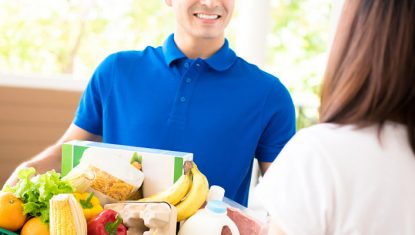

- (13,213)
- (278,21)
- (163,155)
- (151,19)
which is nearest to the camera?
(13,213)

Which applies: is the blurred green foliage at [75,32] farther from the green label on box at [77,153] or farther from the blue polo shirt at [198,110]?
the green label on box at [77,153]

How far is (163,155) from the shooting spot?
47.9 inches

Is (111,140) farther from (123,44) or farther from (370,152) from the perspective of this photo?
(123,44)

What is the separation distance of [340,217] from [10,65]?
396cm

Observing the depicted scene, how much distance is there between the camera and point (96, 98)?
176cm

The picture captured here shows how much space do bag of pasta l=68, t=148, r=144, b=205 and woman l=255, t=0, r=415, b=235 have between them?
383 mm

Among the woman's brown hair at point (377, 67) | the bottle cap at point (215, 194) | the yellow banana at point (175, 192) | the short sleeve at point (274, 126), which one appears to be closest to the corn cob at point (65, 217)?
the yellow banana at point (175, 192)

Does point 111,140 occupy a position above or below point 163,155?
below

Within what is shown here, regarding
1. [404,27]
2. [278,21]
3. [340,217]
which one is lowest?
[278,21]

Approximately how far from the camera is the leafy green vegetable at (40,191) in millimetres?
1105

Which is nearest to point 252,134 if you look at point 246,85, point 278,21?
point 246,85

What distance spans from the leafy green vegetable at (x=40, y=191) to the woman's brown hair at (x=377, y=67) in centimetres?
53

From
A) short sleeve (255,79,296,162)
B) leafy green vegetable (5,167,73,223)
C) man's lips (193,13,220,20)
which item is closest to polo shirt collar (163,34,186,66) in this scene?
man's lips (193,13,220,20)

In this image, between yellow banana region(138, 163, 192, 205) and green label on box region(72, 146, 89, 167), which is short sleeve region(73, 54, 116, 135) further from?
yellow banana region(138, 163, 192, 205)
